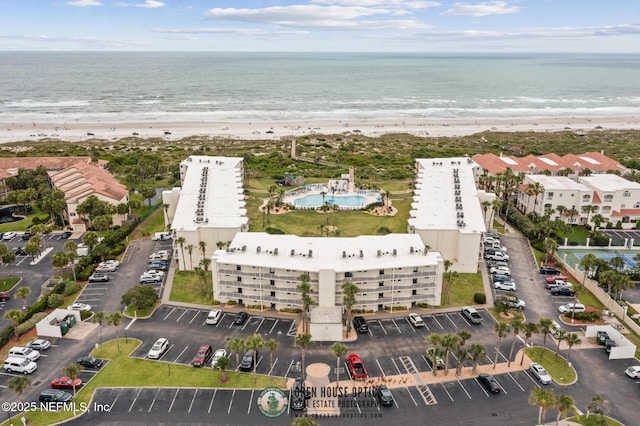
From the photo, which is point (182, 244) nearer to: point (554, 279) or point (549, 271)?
point (554, 279)

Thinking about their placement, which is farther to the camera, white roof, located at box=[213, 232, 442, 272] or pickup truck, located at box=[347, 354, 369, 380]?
white roof, located at box=[213, 232, 442, 272]

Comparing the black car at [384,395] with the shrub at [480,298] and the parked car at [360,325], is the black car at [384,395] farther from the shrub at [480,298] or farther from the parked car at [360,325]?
the shrub at [480,298]

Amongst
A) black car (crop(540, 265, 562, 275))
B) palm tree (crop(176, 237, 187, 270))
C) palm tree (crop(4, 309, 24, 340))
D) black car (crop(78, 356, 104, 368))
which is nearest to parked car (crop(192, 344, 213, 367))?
black car (crop(78, 356, 104, 368))

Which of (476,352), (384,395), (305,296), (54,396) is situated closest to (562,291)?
(476,352)

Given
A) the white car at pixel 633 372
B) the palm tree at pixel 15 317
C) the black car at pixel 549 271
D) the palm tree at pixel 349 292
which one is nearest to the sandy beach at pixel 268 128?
the black car at pixel 549 271

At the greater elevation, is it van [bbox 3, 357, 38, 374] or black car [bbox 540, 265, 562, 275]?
black car [bbox 540, 265, 562, 275]

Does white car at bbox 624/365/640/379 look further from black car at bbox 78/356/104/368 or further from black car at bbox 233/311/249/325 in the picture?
black car at bbox 78/356/104/368

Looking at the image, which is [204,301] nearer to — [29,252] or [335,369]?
[335,369]
